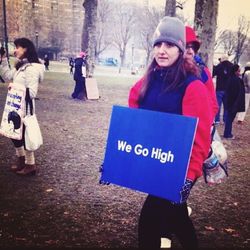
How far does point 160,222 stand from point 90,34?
16.5m

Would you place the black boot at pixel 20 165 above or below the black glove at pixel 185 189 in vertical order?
below

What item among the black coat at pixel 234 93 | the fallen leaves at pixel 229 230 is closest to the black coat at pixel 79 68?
the black coat at pixel 234 93

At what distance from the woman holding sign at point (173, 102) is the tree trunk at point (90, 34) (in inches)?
596

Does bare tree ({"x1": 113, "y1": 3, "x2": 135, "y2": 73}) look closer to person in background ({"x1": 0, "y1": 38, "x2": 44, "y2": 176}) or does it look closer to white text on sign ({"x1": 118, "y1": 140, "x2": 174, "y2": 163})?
person in background ({"x1": 0, "y1": 38, "x2": 44, "y2": 176})

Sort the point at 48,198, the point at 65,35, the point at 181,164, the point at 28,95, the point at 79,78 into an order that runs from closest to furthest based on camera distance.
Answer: the point at 181,164, the point at 48,198, the point at 28,95, the point at 79,78, the point at 65,35

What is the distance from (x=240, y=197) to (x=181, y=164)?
3.53m

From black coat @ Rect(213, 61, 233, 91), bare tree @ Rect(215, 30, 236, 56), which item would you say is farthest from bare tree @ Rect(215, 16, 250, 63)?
black coat @ Rect(213, 61, 233, 91)

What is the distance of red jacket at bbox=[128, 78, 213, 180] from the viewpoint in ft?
8.46

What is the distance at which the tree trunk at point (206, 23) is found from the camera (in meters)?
11.1

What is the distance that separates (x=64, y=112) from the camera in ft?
42.1

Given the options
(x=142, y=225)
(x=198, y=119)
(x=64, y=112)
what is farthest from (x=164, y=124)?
(x=64, y=112)

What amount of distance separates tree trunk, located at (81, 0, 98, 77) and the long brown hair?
15107 millimetres

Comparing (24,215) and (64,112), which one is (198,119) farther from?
(64,112)

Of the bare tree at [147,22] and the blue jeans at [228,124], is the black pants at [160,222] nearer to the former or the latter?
the blue jeans at [228,124]
